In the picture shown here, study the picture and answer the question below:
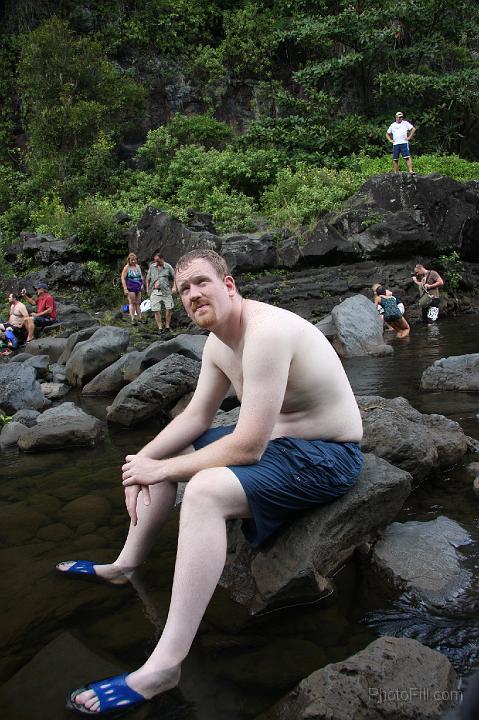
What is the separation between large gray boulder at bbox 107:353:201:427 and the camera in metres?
6.42

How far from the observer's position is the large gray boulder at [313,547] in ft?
8.66

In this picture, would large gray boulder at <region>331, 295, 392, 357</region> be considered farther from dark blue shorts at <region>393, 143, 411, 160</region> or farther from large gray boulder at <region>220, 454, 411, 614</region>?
dark blue shorts at <region>393, 143, 411, 160</region>

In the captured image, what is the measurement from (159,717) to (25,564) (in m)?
1.54

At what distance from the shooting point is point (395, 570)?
278cm

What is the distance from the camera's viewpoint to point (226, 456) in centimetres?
245

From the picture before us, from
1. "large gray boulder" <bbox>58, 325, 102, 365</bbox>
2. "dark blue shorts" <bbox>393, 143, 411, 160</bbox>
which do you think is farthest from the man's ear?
"dark blue shorts" <bbox>393, 143, 411, 160</bbox>

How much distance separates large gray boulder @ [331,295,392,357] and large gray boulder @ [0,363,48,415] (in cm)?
538

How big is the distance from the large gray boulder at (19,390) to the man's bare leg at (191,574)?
592cm

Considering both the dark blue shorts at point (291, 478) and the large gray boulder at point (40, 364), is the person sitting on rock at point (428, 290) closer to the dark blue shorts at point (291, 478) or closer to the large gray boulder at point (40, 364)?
the large gray boulder at point (40, 364)

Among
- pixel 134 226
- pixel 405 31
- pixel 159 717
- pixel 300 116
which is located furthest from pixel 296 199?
pixel 159 717

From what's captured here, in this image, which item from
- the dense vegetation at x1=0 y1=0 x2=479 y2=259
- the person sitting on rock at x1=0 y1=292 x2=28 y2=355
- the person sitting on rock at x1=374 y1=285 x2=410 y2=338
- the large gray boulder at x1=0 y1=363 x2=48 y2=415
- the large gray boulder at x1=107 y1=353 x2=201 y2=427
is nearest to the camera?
the large gray boulder at x1=107 y1=353 x2=201 y2=427

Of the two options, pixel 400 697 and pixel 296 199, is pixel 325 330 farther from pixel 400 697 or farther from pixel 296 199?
A: pixel 400 697

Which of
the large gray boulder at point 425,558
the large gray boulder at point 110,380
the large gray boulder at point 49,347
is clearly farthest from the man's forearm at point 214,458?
the large gray boulder at point 49,347

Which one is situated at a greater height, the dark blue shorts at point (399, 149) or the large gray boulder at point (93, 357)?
the dark blue shorts at point (399, 149)
